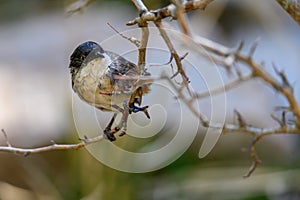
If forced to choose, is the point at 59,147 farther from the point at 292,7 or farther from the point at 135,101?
the point at 292,7

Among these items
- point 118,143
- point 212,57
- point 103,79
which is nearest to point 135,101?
point 103,79

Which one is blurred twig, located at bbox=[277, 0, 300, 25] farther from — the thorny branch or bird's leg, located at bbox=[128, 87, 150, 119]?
bird's leg, located at bbox=[128, 87, 150, 119]

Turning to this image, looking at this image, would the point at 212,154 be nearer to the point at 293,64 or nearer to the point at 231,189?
the point at 231,189

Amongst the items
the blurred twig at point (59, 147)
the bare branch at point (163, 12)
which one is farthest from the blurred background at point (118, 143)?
the bare branch at point (163, 12)

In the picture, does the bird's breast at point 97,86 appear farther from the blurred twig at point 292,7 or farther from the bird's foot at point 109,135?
the blurred twig at point 292,7

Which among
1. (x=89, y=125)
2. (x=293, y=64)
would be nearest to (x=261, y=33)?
(x=293, y=64)

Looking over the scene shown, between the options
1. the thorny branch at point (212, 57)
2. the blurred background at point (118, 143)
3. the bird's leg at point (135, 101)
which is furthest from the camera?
the blurred background at point (118, 143)

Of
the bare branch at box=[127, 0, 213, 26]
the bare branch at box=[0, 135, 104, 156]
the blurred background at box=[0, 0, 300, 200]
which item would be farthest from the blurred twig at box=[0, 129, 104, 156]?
the blurred background at box=[0, 0, 300, 200]
